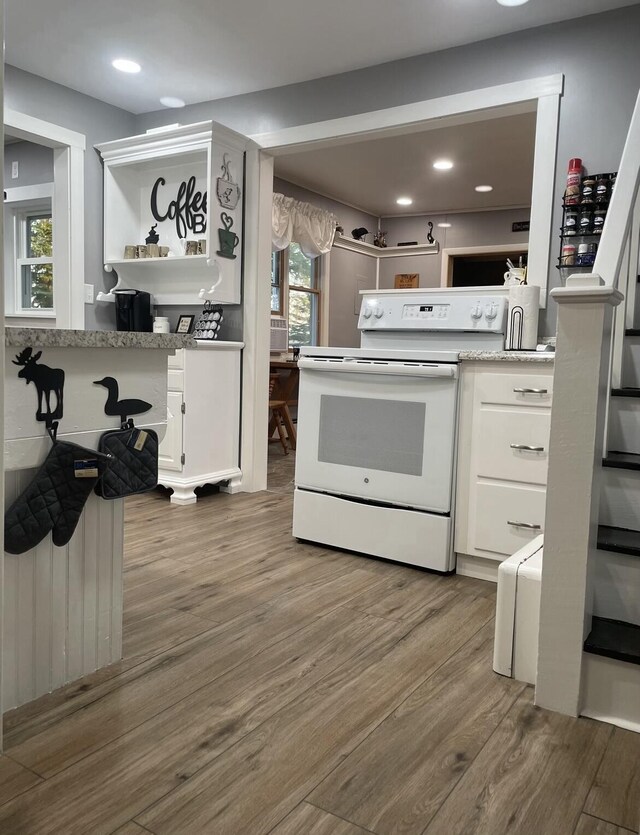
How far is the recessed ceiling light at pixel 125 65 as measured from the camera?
3.57 m

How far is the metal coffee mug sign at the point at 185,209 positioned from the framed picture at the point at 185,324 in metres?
0.52

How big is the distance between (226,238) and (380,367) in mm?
1634

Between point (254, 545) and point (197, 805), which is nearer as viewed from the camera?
point (197, 805)

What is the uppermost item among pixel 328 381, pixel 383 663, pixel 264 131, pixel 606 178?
pixel 264 131

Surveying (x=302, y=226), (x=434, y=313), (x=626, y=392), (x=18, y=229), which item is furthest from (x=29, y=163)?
(x=626, y=392)

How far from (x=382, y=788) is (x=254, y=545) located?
1.72 m

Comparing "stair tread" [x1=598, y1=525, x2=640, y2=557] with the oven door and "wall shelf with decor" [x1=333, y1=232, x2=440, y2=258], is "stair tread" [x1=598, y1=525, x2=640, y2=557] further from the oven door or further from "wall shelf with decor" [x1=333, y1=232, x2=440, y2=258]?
"wall shelf with decor" [x1=333, y1=232, x2=440, y2=258]

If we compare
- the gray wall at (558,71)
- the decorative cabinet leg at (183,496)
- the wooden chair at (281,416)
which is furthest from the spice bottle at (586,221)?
the wooden chair at (281,416)

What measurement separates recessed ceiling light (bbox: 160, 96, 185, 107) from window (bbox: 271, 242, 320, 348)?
2.54m

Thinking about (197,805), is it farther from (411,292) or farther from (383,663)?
(411,292)

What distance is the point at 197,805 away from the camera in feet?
4.18

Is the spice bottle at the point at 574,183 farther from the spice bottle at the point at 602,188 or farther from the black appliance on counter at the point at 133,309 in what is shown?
the black appliance on counter at the point at 133,309

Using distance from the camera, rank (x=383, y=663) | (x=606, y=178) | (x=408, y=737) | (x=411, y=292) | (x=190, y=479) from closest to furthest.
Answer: (x=408, y=737) < (x=383, y=663) < (x=606, y=178) < (x=411, y=292) < (x=190, y=479)

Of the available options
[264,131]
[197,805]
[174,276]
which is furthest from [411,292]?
[197,805]
